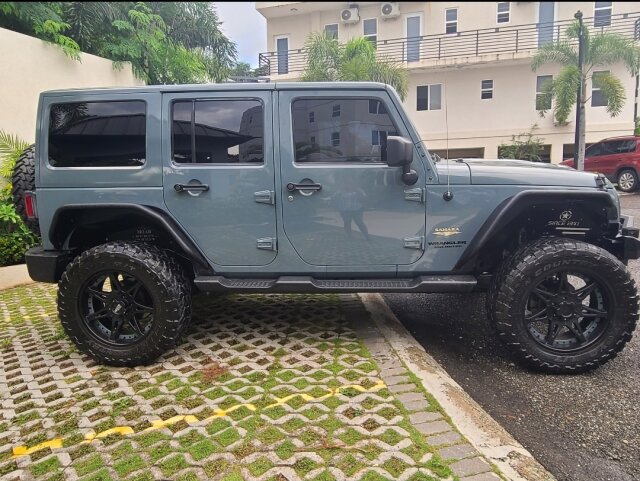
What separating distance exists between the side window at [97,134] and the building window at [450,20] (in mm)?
21077

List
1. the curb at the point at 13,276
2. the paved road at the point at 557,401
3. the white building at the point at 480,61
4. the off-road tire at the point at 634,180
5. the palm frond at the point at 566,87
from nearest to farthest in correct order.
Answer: the paved road at the point at 557,401 → the curb at the point at 13,276 → the off-road tire at the point at 634,180 → the palm frond at the point at 566,87 → the white building at the point at 480,61

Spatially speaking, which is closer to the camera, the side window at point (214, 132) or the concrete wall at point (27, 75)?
the side window at point (214, 132)

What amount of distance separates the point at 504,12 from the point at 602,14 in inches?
155

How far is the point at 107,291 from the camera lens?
364 centimetres

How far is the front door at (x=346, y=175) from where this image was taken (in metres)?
3.48

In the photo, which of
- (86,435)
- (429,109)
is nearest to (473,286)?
(86,435)

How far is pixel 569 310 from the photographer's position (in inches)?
132

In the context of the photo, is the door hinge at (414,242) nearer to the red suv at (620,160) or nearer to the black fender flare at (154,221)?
the black fender flare at (154,221)


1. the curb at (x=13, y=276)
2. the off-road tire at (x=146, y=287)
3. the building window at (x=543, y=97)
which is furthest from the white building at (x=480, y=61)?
the off-road tire at (x=146, y=287)

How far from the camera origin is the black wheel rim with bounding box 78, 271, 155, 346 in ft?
11.7

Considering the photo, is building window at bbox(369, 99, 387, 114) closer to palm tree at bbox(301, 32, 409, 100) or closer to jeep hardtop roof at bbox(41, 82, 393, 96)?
jeep hardtop roof at bbox(41, 82, 393, 96)

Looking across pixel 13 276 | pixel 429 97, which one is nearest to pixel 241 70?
pixel 429 97

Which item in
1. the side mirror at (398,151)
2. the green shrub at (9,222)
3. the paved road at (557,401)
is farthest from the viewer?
the green shrub at (9,222)

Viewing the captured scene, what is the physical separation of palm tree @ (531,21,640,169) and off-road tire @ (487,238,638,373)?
14.3 m
